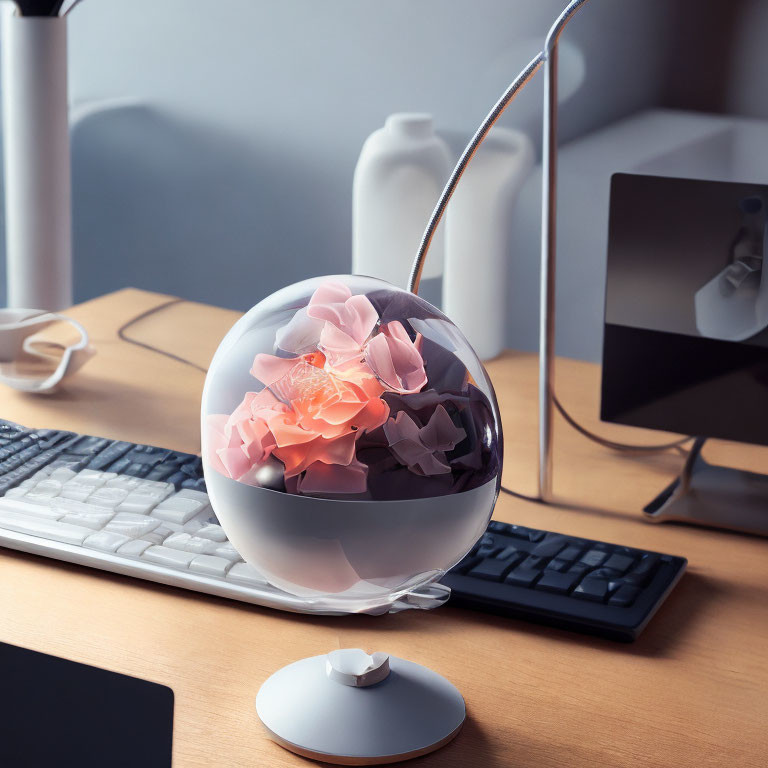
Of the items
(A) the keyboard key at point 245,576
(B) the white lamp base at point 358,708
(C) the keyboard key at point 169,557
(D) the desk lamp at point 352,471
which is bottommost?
(B) the white lamp base at point 358,708

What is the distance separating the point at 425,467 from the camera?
467 mm

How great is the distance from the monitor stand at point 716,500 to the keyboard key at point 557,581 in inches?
6.5

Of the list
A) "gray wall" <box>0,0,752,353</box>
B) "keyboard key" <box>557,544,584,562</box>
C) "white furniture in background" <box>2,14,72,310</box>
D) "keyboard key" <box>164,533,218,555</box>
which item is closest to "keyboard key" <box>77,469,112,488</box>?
"keyboard key" <box>164,533,218,555</box>

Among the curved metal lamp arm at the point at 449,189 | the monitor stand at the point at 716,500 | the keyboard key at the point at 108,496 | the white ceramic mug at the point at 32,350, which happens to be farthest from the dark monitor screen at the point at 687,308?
the white ceramic mug at the point at 32,350

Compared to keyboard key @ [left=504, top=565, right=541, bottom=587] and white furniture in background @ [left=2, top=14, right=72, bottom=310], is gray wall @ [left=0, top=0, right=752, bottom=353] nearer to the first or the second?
white furniture in background @ [left=2, top=14, right=72, bottom=310]

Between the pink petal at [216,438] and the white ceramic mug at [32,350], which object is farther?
the white ceramic mug at [32,350]

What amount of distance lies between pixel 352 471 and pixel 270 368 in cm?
7

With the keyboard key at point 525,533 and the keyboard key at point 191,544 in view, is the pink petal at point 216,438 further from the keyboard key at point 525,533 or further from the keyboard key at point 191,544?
the keyboard key at point 525,533

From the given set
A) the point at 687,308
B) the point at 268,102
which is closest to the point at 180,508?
the point at 687,308

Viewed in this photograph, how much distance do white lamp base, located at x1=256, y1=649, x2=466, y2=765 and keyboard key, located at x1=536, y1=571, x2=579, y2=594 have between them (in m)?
0.11

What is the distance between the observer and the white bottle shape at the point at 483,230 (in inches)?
43.2

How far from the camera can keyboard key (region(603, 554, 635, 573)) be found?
653 mm

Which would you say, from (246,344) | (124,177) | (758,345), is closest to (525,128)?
(758,345)

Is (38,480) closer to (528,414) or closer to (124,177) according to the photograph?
(528,414)
